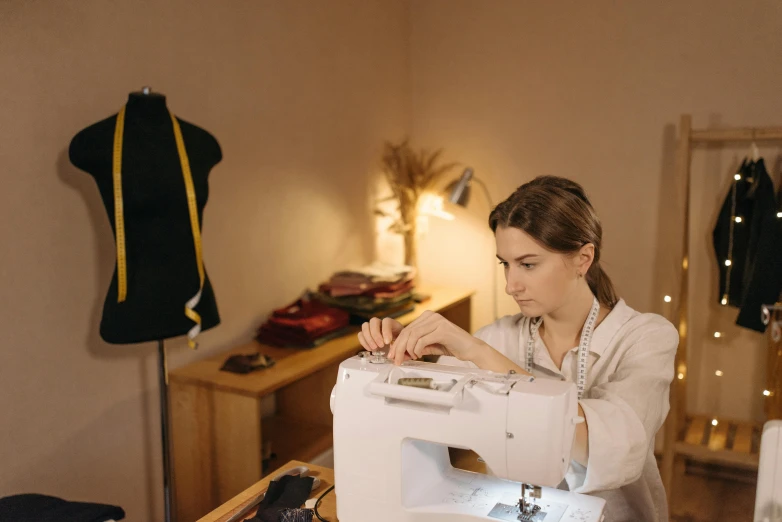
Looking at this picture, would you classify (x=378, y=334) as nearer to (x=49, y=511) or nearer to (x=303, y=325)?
(x=49, y=511)

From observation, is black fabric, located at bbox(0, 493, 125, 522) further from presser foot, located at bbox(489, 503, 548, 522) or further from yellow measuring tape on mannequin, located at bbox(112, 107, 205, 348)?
presser foot, located at bbox(489, 503, 548, 522)

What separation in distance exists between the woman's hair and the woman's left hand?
0.90 feet

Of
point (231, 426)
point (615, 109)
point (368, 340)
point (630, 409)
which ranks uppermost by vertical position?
point (615, 109)

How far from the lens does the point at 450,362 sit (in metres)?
1.73

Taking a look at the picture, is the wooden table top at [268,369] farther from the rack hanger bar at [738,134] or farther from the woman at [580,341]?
the rack hanger bar at [738,134]

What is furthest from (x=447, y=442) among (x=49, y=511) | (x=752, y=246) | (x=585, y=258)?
(x=752, y=246)

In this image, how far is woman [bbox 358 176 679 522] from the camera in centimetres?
135

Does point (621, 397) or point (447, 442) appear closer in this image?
point (447, 442)

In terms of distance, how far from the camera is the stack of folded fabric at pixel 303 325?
9.05ft

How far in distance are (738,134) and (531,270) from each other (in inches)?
69.1

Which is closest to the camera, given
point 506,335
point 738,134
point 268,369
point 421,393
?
point 421,393

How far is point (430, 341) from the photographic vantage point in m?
1.45

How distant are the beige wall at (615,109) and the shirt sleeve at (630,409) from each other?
1.63m

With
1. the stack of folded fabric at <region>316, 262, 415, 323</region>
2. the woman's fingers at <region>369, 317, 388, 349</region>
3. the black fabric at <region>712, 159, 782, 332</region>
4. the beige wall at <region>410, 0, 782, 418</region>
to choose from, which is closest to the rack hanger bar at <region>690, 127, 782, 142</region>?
the black fabric at <region>712, 159, 782, 332</region>
